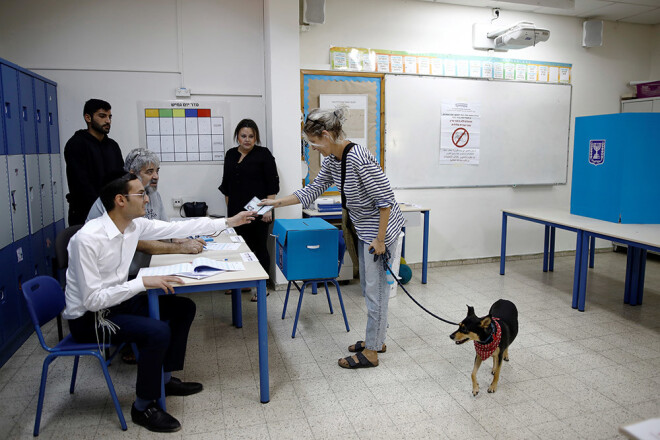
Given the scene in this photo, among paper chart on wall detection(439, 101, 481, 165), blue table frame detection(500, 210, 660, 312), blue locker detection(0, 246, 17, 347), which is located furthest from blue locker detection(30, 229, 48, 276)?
blue table frame detection(500, 210, 660, 312)

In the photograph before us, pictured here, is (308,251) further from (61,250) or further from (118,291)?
(61,250)

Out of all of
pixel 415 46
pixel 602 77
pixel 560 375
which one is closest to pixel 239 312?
pixel 560 375

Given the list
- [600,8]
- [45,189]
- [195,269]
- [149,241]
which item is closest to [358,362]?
[195,269]

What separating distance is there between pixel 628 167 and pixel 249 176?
3.30 meters

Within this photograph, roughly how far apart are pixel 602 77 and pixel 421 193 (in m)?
2.83

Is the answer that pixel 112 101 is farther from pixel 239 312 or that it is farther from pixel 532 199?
pixel 532 199

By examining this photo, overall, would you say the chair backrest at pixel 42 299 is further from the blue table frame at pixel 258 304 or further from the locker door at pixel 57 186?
the locker door at pixel 57 186

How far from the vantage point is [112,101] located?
4227mm

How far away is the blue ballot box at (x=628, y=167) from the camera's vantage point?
394 centimetres

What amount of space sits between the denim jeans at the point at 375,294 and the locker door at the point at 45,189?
2630 mm

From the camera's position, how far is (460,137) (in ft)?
17.3

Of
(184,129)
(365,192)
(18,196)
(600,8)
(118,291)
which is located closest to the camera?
(118,291)

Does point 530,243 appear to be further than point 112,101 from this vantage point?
Yes

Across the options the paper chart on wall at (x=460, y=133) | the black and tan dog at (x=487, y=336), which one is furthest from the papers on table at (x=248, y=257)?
the paper chart on wall at (x=460, y=133)
